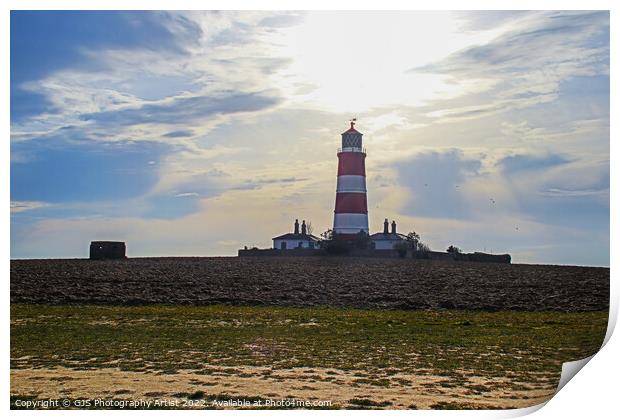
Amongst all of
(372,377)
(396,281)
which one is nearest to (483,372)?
(372,377)

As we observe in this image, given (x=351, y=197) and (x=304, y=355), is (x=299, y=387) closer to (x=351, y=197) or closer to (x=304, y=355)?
(x=304, y=355)

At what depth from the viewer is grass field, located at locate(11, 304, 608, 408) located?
10.1 m

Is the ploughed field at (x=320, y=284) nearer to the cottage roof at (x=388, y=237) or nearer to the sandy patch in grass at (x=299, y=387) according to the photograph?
the cottage roof at (x=388, y=237)

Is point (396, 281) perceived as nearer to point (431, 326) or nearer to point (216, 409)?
point (431, 326)

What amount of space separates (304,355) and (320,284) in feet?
28.0

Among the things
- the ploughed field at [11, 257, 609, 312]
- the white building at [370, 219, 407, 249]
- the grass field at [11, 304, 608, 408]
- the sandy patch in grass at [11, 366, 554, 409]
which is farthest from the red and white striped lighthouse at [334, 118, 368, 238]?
the sandy patch in grass at [11, 366, 554, 409]

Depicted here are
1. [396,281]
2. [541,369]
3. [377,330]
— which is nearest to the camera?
[541,369]

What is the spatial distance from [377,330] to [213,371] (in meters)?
4.47

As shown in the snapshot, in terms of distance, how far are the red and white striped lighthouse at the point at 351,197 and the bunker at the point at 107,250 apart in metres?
6.22

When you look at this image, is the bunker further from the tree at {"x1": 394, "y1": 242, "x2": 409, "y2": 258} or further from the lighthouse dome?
the tree at {"x1": 394, "y1": 242, "x2": 409, "y2": 258}

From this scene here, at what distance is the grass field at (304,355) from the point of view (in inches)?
396

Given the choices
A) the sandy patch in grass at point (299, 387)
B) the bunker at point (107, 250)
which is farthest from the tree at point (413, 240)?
the sandy patch in grass at point (299, 387)

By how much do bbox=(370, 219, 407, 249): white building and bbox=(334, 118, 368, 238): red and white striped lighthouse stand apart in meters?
0.76

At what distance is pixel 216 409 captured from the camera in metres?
9.49
